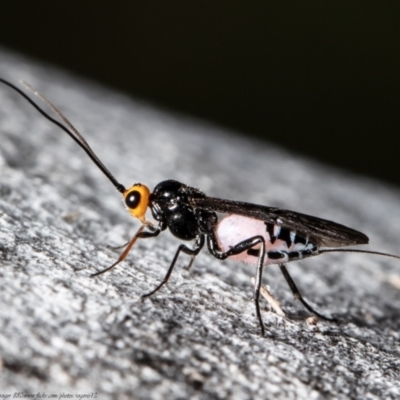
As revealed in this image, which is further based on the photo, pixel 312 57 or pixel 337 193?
pixel 312 57

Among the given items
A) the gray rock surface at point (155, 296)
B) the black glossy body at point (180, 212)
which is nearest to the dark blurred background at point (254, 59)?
the gray rock surface at point (155, 296)

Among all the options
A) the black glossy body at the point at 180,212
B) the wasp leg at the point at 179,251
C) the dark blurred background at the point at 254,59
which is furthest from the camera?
the dark blurred background at the point at 254,59

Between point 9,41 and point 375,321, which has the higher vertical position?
point 9,41

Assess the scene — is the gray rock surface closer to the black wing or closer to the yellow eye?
the yellow eye

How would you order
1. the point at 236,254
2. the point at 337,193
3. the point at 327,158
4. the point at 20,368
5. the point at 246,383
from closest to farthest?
the point at 20,368, the point at 246,383, the point at 236,254, the point at 337,193, the point at 327,158

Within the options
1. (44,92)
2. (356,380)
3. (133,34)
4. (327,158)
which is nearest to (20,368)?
(356,380)

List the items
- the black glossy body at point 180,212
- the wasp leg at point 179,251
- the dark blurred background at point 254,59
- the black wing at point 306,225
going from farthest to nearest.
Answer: the dark blurred background at point 254,59 → the black glossy body at point 180,212 → the black wing at point 306,225 → the wasp leg at point 179,251

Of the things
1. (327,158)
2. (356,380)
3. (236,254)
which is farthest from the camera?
(327,158)

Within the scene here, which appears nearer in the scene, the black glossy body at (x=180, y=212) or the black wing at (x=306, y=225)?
the black wing at (x=306, y=225)

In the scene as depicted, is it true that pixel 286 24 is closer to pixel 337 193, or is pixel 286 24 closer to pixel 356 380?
pixel 337 193

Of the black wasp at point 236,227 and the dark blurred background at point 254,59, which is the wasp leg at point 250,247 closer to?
the black wasp at point 236,227
